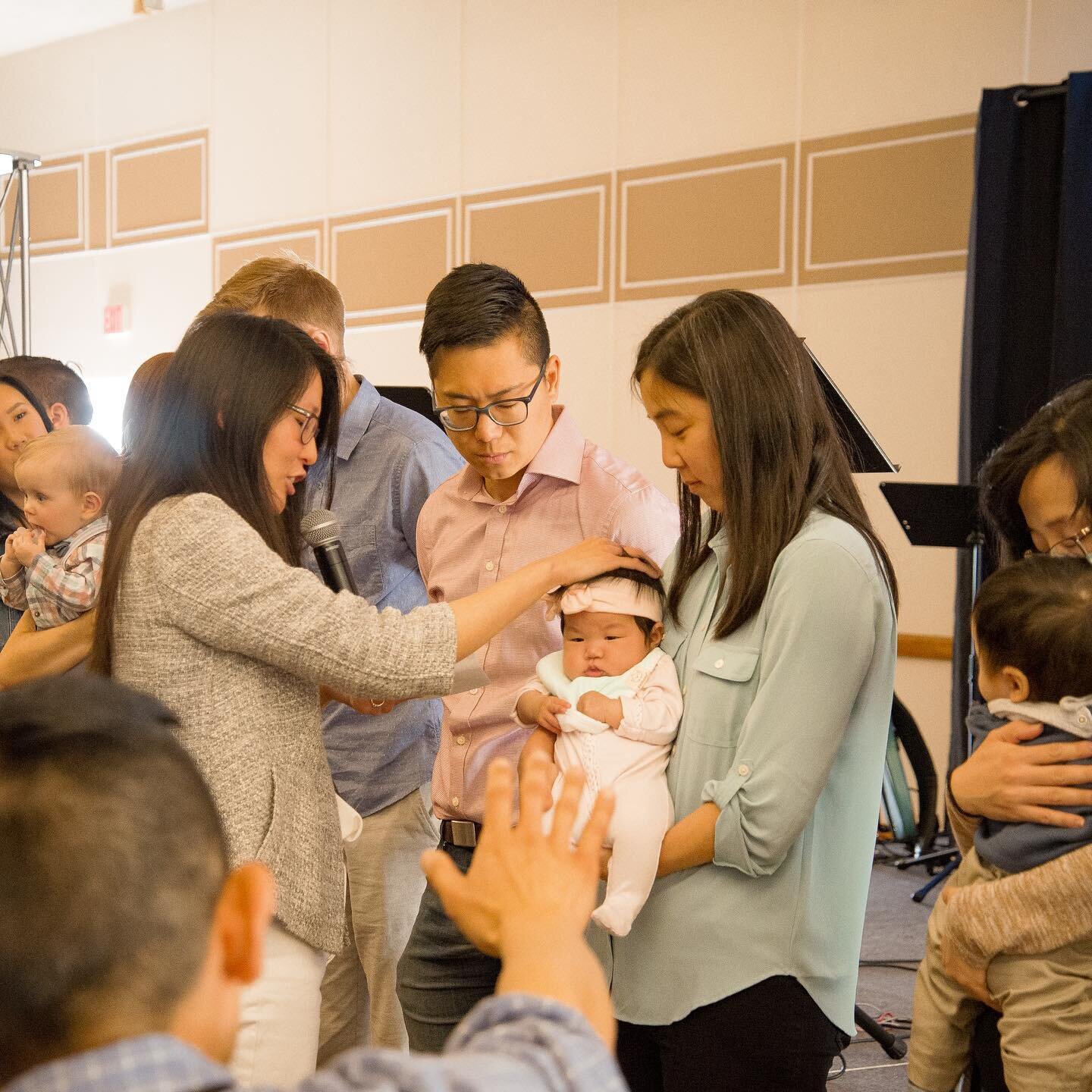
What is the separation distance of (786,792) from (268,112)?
7286 millimetres

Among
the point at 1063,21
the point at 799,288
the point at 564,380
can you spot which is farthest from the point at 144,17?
the point at 1063,21

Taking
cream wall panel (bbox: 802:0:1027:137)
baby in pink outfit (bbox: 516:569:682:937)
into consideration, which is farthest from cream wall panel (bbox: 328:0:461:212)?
baby in pink outfit (bbox: 516:569:682:937)

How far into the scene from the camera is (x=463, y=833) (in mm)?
2125

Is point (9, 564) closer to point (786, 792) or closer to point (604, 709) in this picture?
point (604, 709)

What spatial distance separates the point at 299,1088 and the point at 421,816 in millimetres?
1768

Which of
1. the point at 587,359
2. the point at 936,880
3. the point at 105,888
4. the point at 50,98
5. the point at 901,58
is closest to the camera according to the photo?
the point at 105,888

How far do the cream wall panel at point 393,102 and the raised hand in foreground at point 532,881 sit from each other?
21.4ft

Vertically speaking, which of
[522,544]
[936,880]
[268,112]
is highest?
[268,112]

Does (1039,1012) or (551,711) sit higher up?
(551,711)

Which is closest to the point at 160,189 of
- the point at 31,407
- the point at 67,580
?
the point at 31,407

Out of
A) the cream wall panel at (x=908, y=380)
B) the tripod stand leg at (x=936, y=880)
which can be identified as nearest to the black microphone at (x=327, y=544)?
the tripod stand leg at (x=936, y=880)

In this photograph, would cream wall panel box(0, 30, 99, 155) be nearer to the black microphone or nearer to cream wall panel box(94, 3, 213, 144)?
cream wall panel box(94, 3, 213, 144)

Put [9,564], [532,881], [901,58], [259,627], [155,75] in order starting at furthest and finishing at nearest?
[155,75] → [901,58] → [9,564] → [259,627] → [532,881]

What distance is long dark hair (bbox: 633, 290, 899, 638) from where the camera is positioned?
5.32 ft
